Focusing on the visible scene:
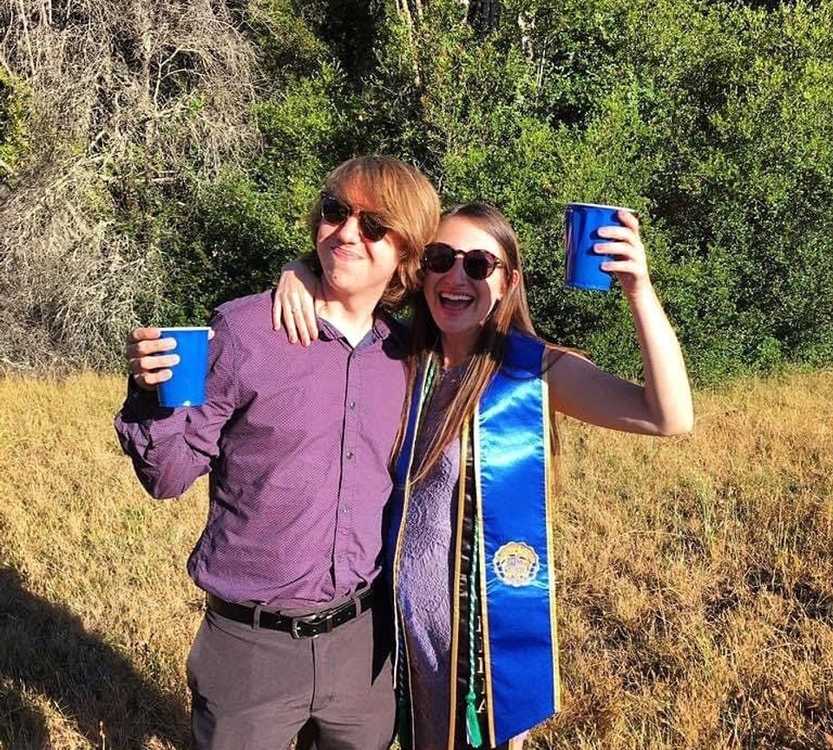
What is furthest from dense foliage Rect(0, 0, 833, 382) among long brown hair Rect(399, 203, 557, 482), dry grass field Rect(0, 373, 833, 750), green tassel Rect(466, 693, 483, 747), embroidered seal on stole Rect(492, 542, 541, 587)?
green tassel Rect(466, 693, 483, 747)

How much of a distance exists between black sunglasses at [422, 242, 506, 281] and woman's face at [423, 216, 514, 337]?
0.01 metres

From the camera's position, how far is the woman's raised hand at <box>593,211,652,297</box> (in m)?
1.71

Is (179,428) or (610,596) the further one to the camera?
(610,596)

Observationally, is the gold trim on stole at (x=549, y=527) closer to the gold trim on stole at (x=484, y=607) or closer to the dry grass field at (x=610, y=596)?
the gold trim on stole at (x=484, y=607)

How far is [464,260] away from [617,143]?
9.25 metres

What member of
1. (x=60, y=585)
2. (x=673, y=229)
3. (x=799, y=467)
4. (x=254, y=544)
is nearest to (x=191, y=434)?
(x=254, y=544)

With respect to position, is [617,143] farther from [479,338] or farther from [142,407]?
[142,407]

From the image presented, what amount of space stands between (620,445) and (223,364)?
5.49 meters

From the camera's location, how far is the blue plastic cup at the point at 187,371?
5.33 feet

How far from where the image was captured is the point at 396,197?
1.96 m

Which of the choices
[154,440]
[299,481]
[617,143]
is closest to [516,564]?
[299,481]

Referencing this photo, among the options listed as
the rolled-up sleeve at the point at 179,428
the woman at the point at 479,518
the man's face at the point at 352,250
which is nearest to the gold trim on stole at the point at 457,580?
the woman at the point at 479,518

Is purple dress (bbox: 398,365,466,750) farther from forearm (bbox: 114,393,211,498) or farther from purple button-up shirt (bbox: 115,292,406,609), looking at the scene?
forearm (bbox: 114,393,211,498)

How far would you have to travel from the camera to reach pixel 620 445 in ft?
22.5
